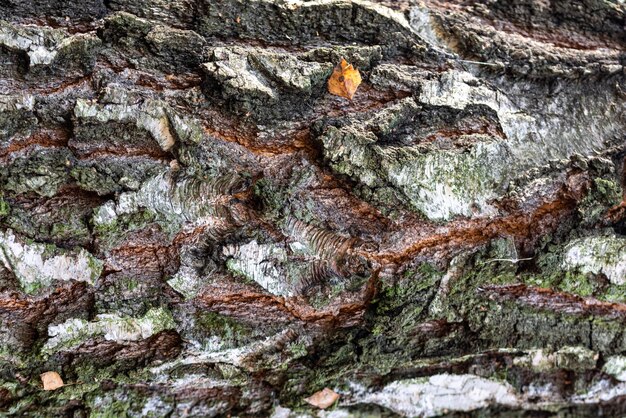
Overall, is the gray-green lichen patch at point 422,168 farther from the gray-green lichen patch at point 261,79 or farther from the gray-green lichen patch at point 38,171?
the gray-green lichen patch at point 38,171

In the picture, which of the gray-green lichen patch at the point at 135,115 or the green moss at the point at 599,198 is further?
the green moss at the point at 599,198

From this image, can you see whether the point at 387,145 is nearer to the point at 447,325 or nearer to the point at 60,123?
the point at 447,325

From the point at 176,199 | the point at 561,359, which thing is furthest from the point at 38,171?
the point at 561,359

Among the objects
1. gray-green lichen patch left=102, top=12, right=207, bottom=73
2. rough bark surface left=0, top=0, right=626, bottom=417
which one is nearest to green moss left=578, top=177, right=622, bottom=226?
rough bark surface left=0, top=0, right=626, bottom=417

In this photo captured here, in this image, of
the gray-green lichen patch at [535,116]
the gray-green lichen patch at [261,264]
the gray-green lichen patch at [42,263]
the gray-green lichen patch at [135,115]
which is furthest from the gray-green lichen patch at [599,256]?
the gray-green lichen patch at [42,263]

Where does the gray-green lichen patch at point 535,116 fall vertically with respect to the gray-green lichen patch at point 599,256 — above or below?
above
